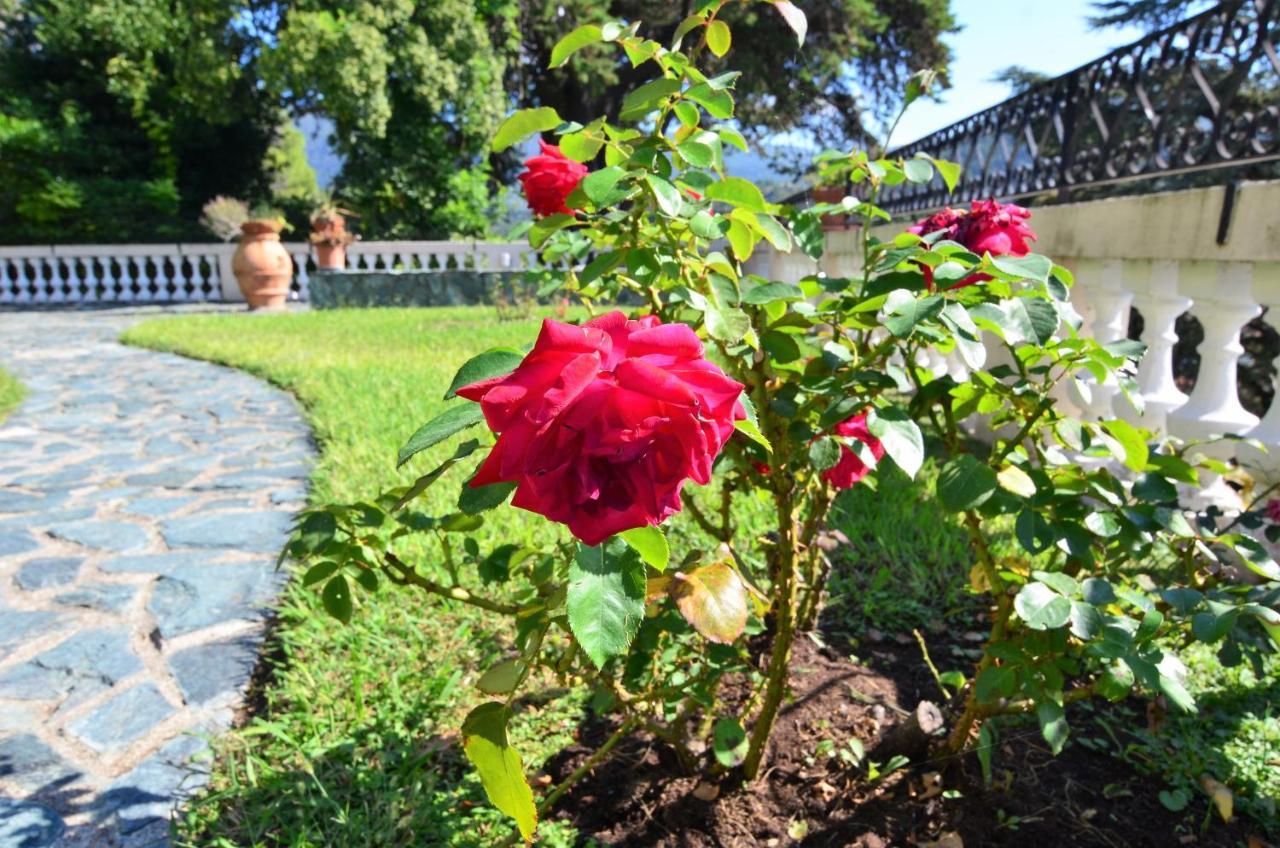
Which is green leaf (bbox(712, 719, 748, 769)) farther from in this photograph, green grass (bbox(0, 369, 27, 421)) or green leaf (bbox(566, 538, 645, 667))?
green grass (bbox(0, 369, 27, 421))

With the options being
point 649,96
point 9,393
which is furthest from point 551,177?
point 9,393

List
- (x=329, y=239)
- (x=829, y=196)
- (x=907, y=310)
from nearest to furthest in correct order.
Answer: (x=907, y=310), (x=829, y=196), (x=329, y=239)

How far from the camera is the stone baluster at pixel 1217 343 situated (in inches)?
90.7

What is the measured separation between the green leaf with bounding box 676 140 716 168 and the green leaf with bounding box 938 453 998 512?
1.77 ft

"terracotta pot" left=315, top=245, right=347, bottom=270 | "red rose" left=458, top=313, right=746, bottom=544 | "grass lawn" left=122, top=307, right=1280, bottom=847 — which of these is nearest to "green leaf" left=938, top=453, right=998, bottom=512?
"red rose" left=458, top=313, right=746, bottom=544

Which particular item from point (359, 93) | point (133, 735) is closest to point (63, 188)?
point (359, 93)

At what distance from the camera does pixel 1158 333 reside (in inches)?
103

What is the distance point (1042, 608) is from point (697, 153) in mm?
763

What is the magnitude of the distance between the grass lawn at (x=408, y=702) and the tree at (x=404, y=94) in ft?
34.7

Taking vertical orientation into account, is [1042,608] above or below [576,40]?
below

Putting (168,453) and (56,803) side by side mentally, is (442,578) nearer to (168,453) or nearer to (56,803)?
(56,803)

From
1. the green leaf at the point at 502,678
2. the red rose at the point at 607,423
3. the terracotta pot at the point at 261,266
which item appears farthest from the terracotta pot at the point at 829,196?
the terracotta pot at the point at 261,266

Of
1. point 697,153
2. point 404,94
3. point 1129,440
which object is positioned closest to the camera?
point 697,153

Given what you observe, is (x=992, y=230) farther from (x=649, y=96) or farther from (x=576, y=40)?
(x=576, y=40)
